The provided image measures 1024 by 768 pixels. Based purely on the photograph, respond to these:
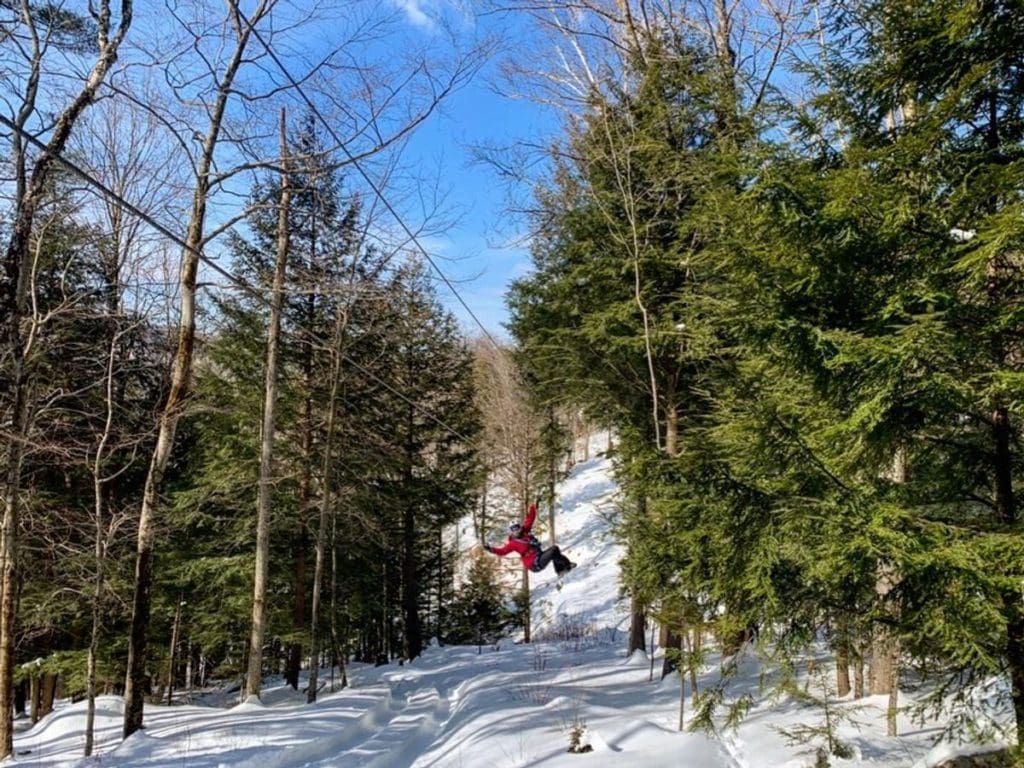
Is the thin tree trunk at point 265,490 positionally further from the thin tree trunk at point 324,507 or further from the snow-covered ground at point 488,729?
the thin tree trunk at point 324,507

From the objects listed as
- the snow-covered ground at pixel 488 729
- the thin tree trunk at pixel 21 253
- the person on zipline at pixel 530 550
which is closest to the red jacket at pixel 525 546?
the person on zipline at pixel 530 550

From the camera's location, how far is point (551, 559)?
352 inches

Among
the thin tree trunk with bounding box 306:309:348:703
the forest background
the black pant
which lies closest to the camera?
the forest background

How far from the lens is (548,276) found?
12.1 metres

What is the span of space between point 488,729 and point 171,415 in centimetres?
542

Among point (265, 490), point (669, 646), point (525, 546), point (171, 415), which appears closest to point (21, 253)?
point (171, 415)

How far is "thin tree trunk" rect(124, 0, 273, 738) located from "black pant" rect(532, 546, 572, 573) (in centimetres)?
515

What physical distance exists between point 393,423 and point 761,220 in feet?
43.2

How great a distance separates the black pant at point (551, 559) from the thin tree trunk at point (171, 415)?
5.15m

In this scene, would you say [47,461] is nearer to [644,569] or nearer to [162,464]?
[162,464]

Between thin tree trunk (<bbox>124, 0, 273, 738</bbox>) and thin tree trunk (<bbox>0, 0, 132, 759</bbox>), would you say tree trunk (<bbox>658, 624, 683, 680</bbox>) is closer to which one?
thin tree trunk (<bbox>124, 0, 273, 738</bbox>)

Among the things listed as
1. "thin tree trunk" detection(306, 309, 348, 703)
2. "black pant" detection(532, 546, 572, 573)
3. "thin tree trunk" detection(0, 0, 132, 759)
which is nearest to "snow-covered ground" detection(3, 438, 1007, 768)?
"black pant" detection(532, 546, 572, 573)

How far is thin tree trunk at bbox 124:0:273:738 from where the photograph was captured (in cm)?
770

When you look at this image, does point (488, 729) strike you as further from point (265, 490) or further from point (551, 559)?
point (265, 490)
